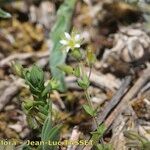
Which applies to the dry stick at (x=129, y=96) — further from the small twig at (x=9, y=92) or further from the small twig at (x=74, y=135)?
the small twig at (x=9, y=92)

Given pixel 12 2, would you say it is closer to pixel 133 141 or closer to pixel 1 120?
pixel 1 120

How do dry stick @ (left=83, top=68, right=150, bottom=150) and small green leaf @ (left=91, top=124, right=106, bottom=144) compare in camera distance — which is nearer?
small green leaf @ (left=91, top=124, right=106, bottom=144)

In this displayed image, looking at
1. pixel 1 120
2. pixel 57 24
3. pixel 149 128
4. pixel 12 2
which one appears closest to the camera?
pixel 149 128

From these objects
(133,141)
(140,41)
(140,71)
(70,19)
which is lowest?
(133,141)

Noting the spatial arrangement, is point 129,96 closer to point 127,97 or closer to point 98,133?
point 127,97

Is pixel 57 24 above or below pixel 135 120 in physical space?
above

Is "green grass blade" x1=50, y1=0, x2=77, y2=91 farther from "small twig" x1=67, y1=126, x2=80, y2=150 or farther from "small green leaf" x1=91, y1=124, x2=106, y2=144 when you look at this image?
"small green leaf" x1=91, y1=124, x2=106, y2=144

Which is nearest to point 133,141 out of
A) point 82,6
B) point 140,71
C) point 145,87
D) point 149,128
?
point 149,128

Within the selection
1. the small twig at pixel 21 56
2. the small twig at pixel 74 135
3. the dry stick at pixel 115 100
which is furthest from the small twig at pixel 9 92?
the dry stick at pixel 115 100

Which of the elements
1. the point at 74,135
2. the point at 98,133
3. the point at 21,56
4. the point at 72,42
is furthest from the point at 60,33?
the point at 98,133

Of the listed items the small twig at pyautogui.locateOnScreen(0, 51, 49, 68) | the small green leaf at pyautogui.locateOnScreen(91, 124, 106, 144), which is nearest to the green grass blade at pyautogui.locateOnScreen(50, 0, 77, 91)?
the small twig at pyautogui.locateOnScreen(0, 51, 49, 68)
